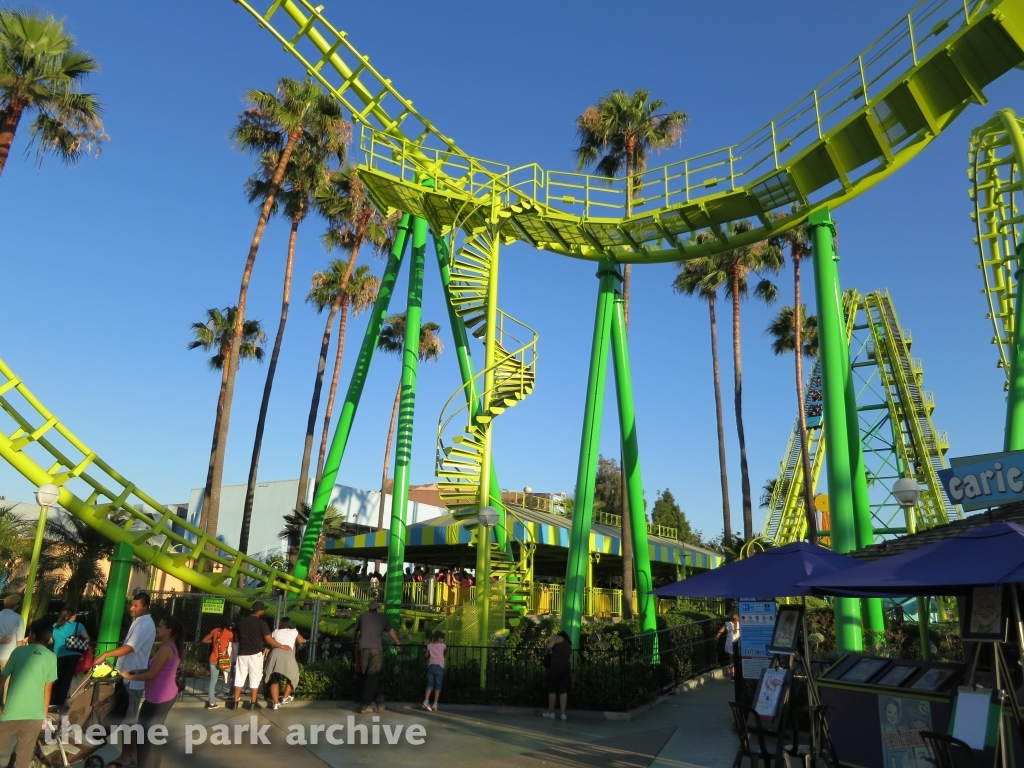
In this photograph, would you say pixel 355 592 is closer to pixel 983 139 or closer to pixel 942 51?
pixel 942 51

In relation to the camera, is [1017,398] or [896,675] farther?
[1017,398]

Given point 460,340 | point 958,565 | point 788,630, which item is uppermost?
point 460,340

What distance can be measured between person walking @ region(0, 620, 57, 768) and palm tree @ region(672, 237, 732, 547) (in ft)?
98.2

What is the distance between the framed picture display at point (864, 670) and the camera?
338 inches

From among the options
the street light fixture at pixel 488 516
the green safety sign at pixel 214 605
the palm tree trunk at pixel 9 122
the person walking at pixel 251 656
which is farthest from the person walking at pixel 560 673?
the palm tree trunk at pixel 9 122

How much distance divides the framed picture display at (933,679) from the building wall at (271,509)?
142 ft

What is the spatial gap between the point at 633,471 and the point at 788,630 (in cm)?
764

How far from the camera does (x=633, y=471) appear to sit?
54.3 feet

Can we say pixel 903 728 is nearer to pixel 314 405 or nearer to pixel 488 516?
pixel 488 516

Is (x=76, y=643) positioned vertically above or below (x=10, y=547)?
below

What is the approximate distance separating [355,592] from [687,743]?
609 inches

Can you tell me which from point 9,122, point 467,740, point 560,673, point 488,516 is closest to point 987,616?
point 467,740

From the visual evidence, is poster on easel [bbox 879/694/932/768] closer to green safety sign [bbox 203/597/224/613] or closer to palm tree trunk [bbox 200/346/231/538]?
green safety sign [bbox 203/597/224/613]

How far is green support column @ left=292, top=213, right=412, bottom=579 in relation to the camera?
19188mm
